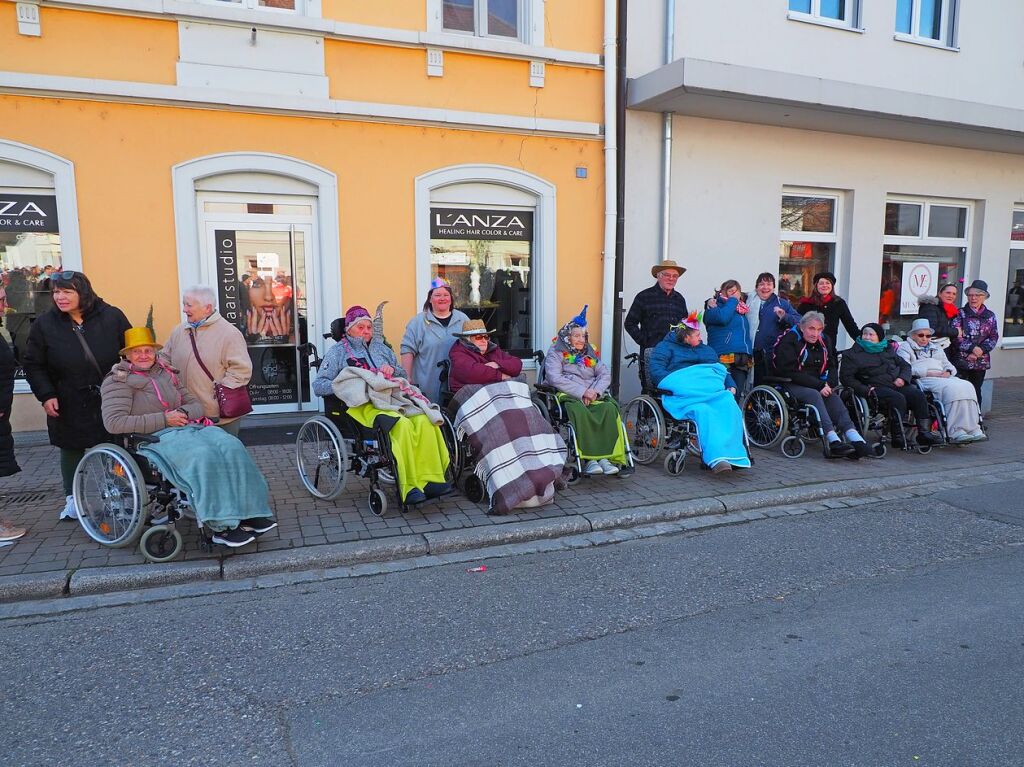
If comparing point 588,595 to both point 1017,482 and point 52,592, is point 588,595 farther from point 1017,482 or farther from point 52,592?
point 1017,482

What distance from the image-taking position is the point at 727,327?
8.18m

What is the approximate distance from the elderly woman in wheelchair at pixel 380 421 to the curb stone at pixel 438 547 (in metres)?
0.48

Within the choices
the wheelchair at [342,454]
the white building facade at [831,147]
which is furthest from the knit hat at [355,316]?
the white building facade at [831,147]

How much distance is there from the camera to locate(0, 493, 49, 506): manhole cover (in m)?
5.67

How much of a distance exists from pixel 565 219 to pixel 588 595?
19.3ft

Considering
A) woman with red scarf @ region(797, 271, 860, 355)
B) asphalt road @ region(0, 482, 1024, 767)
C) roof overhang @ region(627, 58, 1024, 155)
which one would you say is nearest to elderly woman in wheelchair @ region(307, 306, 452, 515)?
asphalt road @ region(0, 482, 1024, 767)

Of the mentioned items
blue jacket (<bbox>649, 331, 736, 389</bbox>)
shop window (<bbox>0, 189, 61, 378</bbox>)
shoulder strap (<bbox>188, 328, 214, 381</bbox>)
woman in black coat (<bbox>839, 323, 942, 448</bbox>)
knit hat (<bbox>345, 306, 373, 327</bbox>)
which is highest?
shop window (<bbox>0, 189, 61, 378</bbox>)

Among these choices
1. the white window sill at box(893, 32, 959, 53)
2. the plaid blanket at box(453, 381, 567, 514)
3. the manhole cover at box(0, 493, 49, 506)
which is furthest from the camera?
the white window sill at box(893, 32, 959, 53)

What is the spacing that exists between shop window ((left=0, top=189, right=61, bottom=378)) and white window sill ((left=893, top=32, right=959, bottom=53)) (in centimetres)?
1139

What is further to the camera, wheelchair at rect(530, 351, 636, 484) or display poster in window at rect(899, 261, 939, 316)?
display poster in window at rect(899, 261, 939, 316)

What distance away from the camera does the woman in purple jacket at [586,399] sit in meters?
6.19

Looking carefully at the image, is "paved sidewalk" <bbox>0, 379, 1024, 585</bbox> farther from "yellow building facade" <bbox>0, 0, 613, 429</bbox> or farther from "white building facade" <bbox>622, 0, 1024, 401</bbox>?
"white building facade" <bbox>622, 0, 1024, 401</bbox>

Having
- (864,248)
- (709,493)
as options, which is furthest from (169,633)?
(864,248)

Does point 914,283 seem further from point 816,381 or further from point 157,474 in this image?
point 157,474
